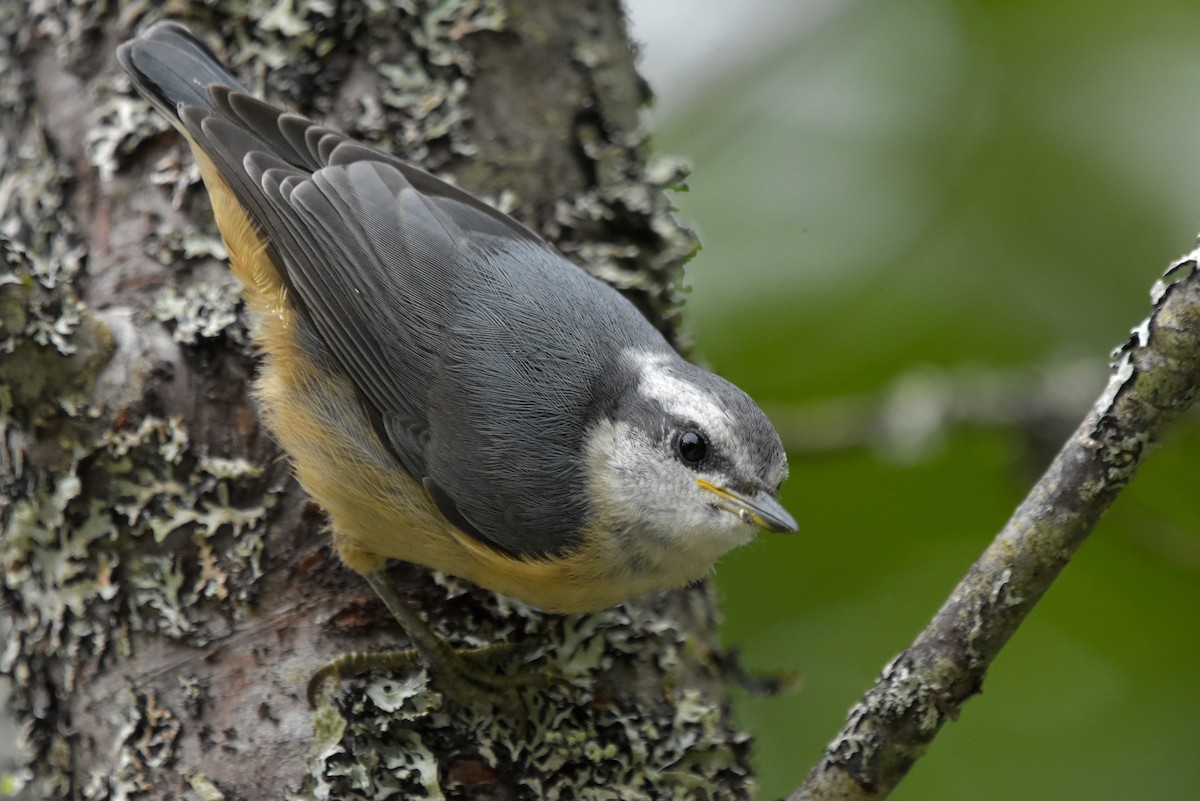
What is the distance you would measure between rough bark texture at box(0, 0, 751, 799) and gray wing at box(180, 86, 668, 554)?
22cm

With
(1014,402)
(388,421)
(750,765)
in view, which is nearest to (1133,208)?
(1014,402)

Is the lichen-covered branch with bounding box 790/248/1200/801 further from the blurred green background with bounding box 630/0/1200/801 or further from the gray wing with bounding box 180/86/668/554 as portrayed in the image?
the blurred green background with bounding box 630/0/1200/801

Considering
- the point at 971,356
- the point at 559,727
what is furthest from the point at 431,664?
the point at 971,356

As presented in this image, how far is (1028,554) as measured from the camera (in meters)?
1.83

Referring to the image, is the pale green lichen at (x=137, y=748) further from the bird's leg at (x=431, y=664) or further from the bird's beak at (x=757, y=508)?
the bird's beak at (x=757, y=508)

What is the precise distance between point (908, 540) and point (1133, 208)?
1.31 metres

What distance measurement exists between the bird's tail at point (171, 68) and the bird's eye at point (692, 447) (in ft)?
4.44

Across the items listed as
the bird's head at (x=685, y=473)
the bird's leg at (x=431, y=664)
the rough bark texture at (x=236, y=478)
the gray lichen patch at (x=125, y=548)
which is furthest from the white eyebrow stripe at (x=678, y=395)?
the gray lichen patch at (x=125, y=548)

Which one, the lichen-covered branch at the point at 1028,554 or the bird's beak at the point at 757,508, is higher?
the lichen-covered branch at the point at 1028,554

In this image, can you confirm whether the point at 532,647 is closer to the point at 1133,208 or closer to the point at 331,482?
the point at 331,482

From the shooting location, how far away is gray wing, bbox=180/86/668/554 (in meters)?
2.51

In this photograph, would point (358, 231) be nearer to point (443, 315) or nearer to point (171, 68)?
point (443, 315)

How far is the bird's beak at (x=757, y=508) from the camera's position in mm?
2328

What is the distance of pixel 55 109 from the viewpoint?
3.03 meters
